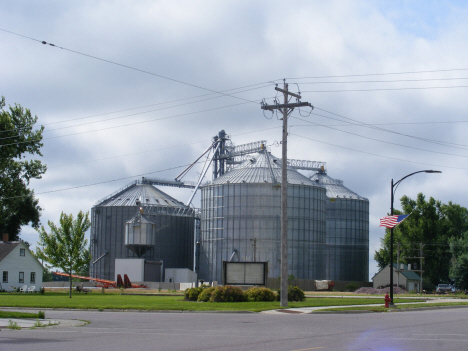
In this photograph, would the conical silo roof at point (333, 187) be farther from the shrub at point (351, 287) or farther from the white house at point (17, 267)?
the white house at point (17, 267)

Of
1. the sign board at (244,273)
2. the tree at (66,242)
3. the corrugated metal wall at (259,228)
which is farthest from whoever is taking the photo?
the corrugated metal wall at (259,228)

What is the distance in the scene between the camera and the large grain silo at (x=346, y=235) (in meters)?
112

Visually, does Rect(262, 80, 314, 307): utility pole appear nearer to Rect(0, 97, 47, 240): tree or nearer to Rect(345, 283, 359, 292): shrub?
Rect(0, 97, 47, 240): tree

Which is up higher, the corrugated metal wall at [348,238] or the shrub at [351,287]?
the corrugated metal wall at [348,238]

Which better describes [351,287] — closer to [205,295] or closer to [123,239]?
[123,239]

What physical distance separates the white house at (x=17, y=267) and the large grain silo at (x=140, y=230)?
22172mm

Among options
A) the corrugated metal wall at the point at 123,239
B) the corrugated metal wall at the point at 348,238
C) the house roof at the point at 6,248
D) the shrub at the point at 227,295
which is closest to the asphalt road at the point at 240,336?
the shrub at the point at 227,295

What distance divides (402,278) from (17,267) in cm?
5509

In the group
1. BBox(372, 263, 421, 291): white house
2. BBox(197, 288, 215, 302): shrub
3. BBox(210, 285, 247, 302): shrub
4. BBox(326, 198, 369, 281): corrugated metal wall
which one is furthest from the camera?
BBox(326, 198, 369, 281): corrugated metal wall

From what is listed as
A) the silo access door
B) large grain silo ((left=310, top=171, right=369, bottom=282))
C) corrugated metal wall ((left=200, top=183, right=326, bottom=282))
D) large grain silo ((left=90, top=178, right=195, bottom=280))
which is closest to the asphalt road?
corrugated metal wall ((left=200, top=183, right=326, bottom=282))

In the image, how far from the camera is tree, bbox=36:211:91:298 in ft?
170

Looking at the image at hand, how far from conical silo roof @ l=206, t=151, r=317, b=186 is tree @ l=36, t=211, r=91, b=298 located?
44502 mm

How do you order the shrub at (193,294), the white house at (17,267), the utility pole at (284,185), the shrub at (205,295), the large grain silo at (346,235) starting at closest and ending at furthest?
1. the utility pole at (284,185)
2. the shrub at (205,295)
3. the shrub at (193,294)
4. the white house at (17,267)
5. the large grain silo at (346,235)

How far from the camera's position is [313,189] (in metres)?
97.3
